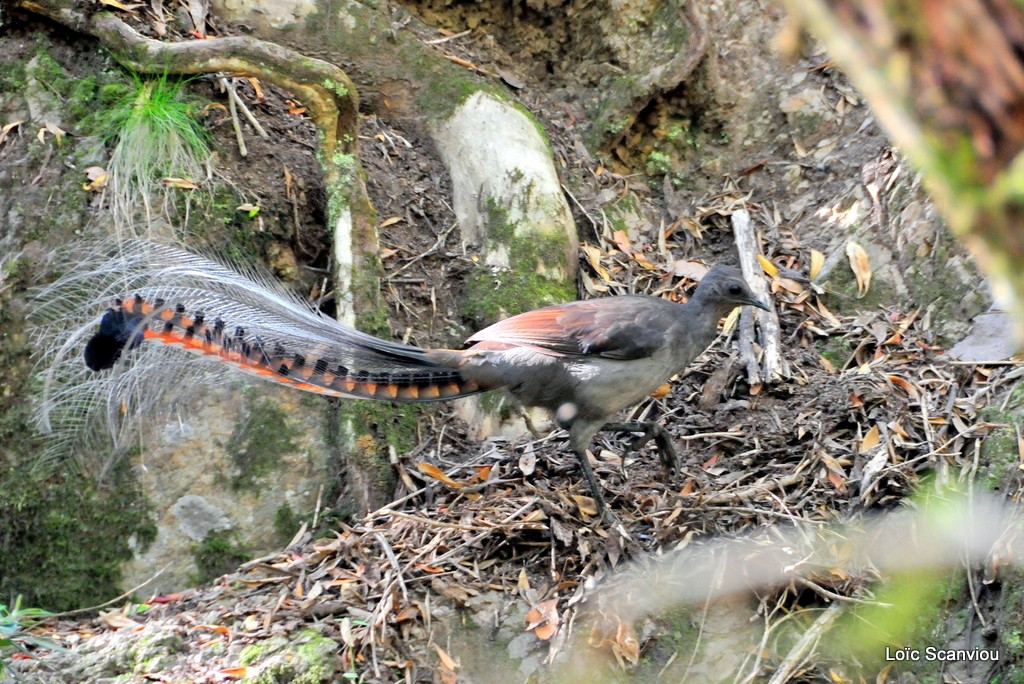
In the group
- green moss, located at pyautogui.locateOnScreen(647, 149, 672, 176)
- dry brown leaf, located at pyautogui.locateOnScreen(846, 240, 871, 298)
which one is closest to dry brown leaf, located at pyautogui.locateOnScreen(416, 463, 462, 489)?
dry brown leaf, located at pyautogui.locateOnScreen(846, 240, 871, 298)

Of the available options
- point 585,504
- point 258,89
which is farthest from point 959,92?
point 258,89

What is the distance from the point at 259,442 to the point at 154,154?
5.46 ft

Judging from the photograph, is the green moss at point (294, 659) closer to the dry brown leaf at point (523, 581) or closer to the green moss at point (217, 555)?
the dry brown leaf at point (523, 581)

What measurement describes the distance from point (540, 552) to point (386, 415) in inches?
46.5

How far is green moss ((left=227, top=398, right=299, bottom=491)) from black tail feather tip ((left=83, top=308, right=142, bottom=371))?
1046 mm

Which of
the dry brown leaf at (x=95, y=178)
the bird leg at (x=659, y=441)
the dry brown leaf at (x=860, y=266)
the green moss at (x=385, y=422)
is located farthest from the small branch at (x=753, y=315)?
the dry brown leaf at (x=95, y=178)

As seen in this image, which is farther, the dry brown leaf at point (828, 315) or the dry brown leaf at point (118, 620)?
the dry brown leaf at point (828, 315)

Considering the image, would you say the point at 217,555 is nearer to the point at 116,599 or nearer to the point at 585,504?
the point at 116,599

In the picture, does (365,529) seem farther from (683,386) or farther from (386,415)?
(683,386)

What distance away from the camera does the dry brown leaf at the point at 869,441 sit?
13.8ft

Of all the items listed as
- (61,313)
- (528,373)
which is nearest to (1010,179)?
(528,373)

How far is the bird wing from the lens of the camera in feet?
14.3

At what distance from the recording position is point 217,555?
471 cm

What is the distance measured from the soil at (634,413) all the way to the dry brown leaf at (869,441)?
0.01 meters
